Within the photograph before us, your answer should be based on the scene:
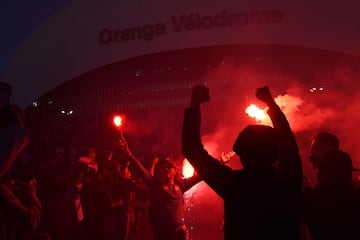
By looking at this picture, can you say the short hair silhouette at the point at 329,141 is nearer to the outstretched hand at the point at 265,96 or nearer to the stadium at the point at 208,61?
the outstretched hand at the point at 265,96

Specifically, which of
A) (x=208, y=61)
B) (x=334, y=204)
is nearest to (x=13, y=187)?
(x=334, y=204)

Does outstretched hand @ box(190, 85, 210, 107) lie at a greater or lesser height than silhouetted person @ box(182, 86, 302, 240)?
greater

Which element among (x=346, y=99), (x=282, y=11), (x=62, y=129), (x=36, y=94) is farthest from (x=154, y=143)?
(x=282, y=11)

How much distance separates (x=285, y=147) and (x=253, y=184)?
329 millimetres

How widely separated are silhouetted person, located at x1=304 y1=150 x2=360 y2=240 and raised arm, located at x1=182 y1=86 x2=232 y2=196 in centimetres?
70

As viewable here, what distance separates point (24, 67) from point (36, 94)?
1.50 ft

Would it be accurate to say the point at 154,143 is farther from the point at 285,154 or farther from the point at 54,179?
the point at 285,154

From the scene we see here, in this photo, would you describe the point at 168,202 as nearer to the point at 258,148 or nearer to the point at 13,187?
the point at 13,187

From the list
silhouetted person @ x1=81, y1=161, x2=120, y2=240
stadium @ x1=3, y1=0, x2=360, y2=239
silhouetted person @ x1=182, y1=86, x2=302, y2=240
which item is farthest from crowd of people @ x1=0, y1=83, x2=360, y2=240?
silhouetted person @ x1=81, y1=161, x2=120, y2=240

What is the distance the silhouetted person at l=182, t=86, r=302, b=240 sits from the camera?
1847 millimetres

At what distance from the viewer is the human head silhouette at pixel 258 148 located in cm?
191

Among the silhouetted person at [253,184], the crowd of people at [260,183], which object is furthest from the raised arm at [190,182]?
the silhouetted person at [253,184]

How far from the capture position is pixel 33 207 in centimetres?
321

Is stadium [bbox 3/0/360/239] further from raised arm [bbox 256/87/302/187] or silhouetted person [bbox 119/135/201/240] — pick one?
raised arm [bbox 256/87/302/187]
